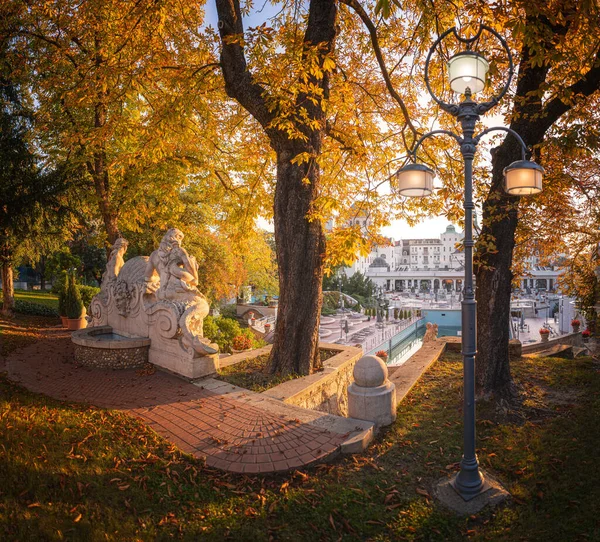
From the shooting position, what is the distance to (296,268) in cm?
715

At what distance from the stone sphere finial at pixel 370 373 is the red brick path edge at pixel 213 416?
1.92 ft

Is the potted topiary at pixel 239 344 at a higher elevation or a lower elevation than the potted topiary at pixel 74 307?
lower

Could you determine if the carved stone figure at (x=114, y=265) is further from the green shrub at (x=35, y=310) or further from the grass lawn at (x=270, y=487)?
the green shrub at (x=35, y=310)

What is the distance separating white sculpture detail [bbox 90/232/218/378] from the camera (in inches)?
268

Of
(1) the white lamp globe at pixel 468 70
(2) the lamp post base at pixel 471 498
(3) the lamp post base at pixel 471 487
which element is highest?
(1) the white lamp globe at pixel 468 70

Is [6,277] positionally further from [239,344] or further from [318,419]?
[318,419]

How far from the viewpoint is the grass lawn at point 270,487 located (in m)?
3.04

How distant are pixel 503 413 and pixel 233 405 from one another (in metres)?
4.08

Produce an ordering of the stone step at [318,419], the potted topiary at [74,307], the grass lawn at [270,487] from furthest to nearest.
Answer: the potted topiary at [74,307] → the stone step at [318,419] → the grass lawn at [270,487]

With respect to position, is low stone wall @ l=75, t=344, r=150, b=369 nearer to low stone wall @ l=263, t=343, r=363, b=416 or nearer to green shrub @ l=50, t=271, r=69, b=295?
low stone wall @ l=263, t=343, r=363, b=416

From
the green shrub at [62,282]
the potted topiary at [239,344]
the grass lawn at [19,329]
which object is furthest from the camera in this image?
the green shrub at [62,282]

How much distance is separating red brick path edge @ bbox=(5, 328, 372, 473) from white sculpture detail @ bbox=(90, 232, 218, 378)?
1.32 ft

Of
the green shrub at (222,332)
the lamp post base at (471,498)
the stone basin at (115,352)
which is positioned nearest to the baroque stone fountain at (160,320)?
the stone basin at (115,352)

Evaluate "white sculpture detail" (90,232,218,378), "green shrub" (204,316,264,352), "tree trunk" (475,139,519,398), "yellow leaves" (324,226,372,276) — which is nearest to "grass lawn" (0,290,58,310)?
"green shrub" (204,316,264,352)
